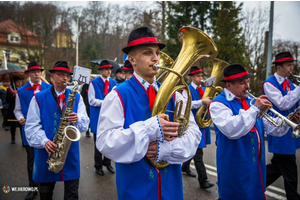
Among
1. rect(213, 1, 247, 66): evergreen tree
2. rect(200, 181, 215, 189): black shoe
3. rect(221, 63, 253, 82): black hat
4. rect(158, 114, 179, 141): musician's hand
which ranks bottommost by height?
rect(200, 181, 215, 189): black shoe

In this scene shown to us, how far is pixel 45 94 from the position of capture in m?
3.34

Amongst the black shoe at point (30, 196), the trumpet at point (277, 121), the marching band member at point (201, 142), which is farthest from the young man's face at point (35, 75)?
→ the trumpet at point (277, 121)

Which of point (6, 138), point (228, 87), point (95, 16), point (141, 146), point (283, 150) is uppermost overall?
point (95, 16)

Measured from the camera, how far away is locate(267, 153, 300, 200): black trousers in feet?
11.6

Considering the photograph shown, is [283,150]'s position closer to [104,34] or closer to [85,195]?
[85,195]

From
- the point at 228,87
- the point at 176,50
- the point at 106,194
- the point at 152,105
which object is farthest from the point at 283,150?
the point at 176,50

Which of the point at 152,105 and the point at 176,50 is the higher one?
the point at 176,50

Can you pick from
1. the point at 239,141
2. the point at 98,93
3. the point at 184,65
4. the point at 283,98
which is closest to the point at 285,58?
the point at 283,98

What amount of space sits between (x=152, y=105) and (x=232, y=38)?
47.0ft

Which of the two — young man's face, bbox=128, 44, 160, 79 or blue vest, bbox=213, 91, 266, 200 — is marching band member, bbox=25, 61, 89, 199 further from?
blue vest, bbox=213, 91, 266, 200

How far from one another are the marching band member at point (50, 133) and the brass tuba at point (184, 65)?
1.77 meters

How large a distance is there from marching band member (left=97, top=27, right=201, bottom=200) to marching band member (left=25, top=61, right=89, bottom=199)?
1.42 m

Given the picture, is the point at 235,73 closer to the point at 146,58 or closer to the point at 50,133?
the point at 146,58

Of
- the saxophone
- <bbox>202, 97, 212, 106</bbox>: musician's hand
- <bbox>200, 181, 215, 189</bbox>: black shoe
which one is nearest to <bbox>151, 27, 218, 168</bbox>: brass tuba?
the saxophone
